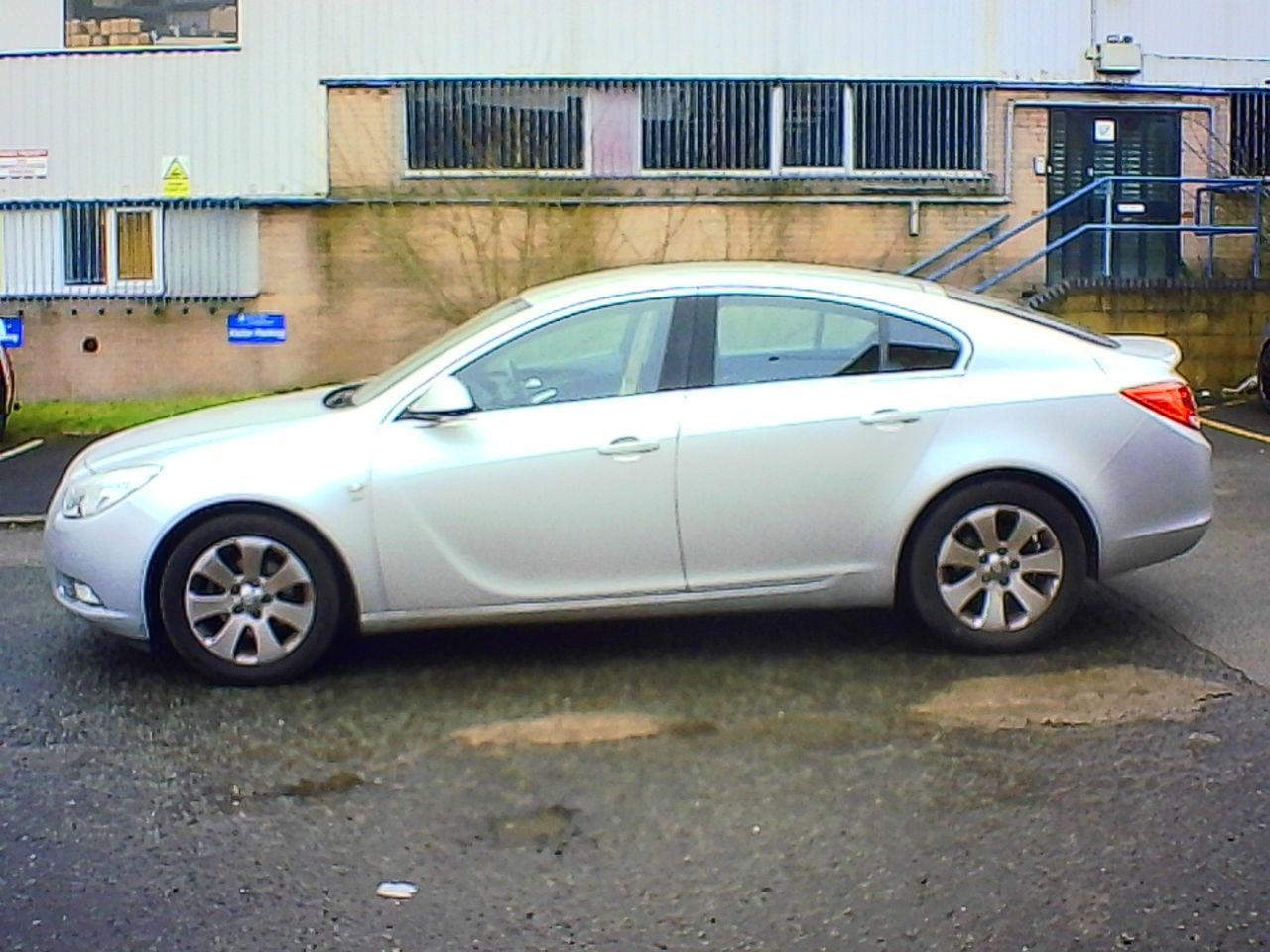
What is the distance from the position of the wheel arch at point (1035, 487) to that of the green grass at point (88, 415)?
10244 mm

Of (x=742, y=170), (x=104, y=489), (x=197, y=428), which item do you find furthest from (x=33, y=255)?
(x=104, y=489)

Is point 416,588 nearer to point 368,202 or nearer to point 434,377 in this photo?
point 434,377

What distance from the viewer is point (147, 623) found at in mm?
6402

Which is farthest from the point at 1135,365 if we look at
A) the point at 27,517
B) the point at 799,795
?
the point at 27,517

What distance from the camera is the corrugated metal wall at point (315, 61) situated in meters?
17.4

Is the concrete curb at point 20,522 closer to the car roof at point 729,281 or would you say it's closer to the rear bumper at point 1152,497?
the car roof at point 729,281

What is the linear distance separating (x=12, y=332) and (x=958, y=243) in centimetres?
933

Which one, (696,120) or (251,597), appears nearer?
(251,597)

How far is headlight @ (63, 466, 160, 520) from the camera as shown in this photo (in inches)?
251

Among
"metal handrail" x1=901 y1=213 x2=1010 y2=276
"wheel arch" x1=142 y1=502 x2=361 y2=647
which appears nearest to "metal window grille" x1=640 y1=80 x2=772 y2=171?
"metal handrail" x1=901 y1=213 x2=1010 y2=276

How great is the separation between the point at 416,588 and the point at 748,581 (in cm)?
120

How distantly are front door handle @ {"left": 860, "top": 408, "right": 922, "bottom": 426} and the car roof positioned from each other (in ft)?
1.66

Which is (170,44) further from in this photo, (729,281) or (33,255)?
(729,281)

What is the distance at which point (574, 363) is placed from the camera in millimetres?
6582
